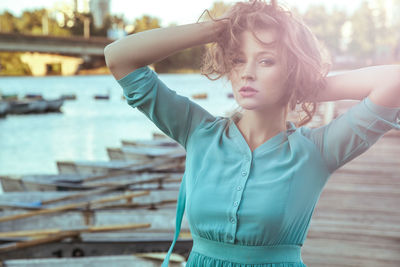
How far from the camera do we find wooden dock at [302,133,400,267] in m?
3.99

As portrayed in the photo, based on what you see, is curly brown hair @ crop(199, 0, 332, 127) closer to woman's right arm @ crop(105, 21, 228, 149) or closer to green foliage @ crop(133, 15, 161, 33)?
woman's right arm @ crop(105, 21, 228, 149)

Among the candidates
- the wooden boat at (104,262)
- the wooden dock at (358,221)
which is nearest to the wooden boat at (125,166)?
the wooden dock at (358,221)

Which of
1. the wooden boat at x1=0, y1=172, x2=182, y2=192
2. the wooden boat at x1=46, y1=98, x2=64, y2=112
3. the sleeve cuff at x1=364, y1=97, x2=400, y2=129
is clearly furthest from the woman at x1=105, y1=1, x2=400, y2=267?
the wooden boat at x1=46, y1=98, x2=64, y2=112

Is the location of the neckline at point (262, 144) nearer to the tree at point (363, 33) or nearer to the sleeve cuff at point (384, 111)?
the sleeve cuff at point (384, 111)

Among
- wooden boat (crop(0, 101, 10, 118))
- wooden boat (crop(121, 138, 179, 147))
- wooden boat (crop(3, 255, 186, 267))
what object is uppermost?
wooden boat (crop(3, 255, 186, 267))

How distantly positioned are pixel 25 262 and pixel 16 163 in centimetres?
1637

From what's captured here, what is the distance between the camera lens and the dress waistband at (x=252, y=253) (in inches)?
56.7

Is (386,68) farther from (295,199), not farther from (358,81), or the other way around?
(295,199)

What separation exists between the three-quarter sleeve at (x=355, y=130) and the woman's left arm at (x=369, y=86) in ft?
0.08

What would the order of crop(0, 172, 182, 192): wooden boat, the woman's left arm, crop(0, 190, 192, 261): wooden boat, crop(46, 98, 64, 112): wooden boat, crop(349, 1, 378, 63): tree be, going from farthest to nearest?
crop(349, 1, 378, 63): tree
crop(46, 98, 64, 112): wooden boat
crop(0, 172, 182, 192): wooden boat
crop(0, 190, 192, 261): wooden boat
the woman's left arm

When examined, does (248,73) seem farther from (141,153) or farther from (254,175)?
(141,153)

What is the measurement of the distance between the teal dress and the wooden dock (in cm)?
256

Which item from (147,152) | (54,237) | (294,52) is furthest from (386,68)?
(147,152)

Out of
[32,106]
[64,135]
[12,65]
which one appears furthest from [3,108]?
[12,65]
